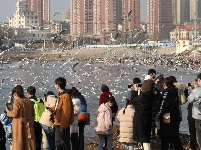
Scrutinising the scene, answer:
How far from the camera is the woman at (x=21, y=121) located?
6.93m

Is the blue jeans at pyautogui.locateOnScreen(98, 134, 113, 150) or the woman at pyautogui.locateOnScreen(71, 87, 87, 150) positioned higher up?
the woman at pyautogui.locateOnScreen(71, 87, 87, 150)

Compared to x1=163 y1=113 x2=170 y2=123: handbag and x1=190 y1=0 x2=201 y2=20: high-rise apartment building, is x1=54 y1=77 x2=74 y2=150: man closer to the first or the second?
x1=163 y1=113 x2=170 y2=123: handbag

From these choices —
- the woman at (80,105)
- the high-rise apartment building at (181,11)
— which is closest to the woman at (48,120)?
the woman at (80,105)

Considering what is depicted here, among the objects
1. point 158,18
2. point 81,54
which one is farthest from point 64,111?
point 158,18

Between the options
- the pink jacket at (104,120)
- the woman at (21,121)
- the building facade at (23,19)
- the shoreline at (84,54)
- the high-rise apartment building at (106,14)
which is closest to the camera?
the woman at (21,121)

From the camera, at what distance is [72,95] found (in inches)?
314

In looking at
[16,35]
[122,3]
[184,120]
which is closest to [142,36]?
[122,3]

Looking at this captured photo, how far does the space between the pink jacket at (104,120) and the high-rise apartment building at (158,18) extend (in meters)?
121

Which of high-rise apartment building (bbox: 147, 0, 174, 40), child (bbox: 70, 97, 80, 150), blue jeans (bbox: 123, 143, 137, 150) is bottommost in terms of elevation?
blue jeans (bbox: 123, 143, 137, 150)

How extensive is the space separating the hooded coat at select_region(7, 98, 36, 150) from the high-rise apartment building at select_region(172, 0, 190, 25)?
148 metres

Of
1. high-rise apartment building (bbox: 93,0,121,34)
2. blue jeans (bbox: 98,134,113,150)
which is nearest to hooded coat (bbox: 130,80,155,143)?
blue jeans (bbox: 98,134,113,150)

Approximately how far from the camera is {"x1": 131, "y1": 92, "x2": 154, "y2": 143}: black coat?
720cm

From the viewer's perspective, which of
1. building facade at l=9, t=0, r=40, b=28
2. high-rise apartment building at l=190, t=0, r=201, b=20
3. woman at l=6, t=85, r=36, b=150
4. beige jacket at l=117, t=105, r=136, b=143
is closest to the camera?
woman at l=6, t=85, r=36, b=150

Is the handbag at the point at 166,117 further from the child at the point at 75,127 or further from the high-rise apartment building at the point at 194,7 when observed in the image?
the high-rise apartment building at the point at 194,7
